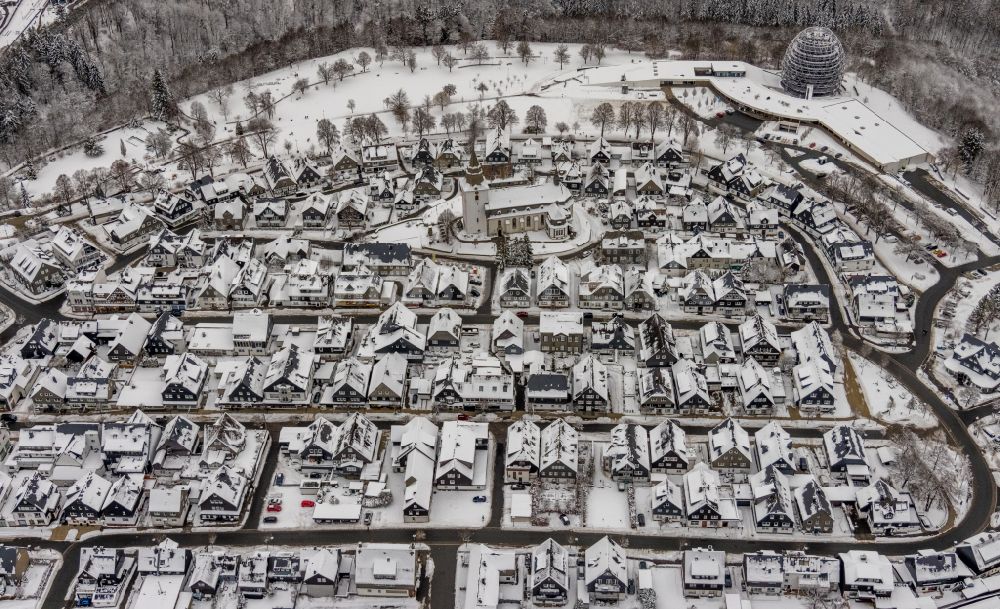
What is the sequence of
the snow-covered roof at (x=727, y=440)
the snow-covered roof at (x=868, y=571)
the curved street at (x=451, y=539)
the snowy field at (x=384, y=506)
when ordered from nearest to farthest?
the snow-covered roof at (x=868, y=571) < the curved street at (x=451, y=539) < the snowy field at (x=384, y=506) < the snow-covered roof at (x=727, y=440)

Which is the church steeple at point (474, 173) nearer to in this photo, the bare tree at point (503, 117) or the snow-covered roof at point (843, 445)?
the bare tree at point (503, 117)

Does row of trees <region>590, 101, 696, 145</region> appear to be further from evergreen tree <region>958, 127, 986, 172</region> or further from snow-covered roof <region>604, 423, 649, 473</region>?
snow-covered roof <region>604, 423, 649, 473</region>

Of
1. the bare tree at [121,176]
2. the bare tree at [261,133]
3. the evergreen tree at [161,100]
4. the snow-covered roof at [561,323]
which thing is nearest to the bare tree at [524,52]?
the bare tree at [261,133]

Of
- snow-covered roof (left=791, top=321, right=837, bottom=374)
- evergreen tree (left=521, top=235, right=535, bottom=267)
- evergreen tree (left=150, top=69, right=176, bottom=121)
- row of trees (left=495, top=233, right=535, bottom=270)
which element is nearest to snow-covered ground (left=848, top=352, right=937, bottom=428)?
snow-covered roof (left=791, top=321, right=837, bottom=374)

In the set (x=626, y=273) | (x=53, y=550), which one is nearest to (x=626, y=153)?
(x=626, y=273)

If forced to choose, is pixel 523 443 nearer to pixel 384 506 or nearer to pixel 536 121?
pixel 384 506

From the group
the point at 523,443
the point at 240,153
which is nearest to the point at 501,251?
the point at 523,443
